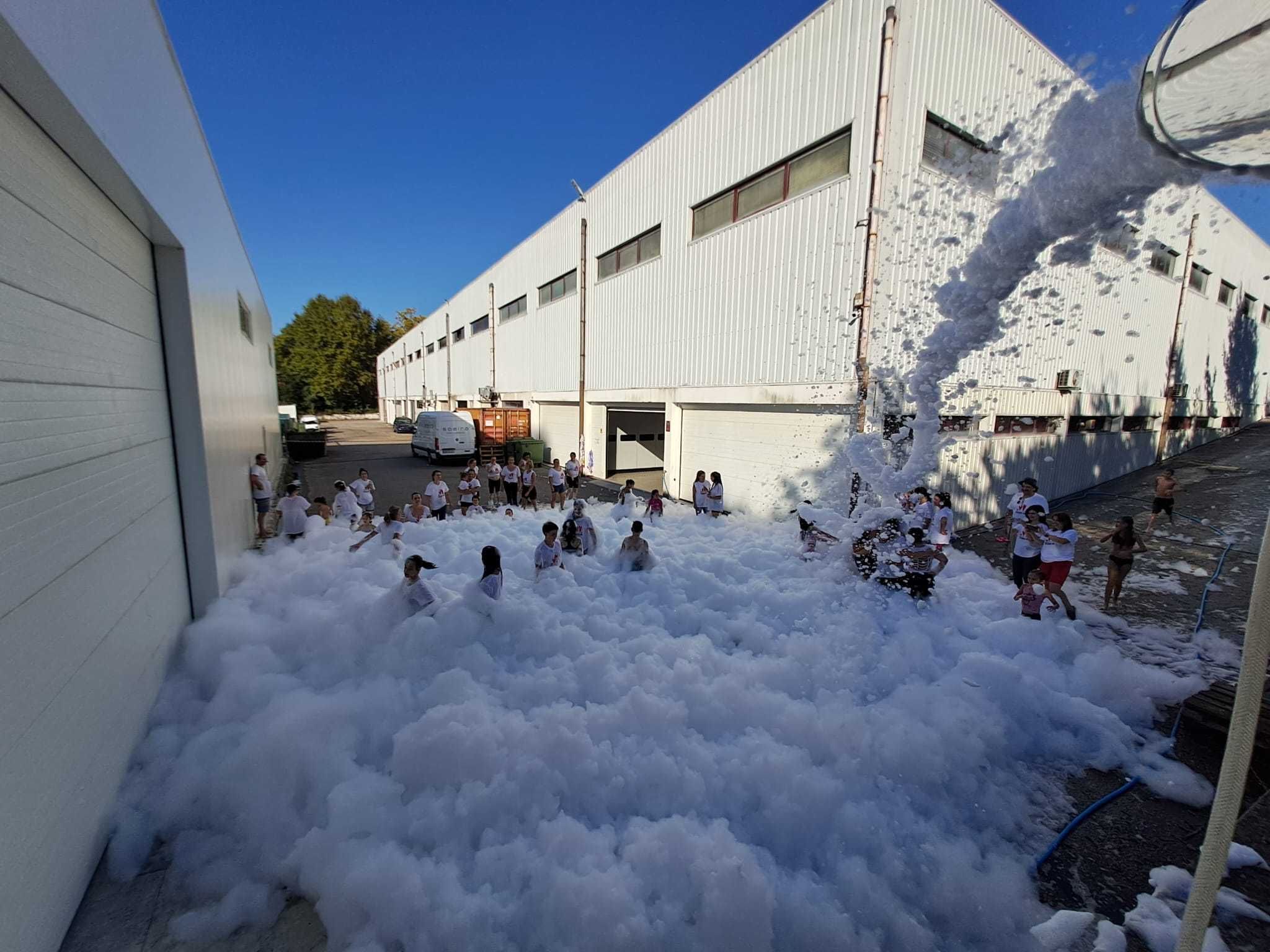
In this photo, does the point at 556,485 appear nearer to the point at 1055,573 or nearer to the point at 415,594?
the point at 415,594

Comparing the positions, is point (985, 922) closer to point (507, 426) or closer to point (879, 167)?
point (879, 167)

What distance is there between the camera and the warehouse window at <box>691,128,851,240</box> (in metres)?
9.81

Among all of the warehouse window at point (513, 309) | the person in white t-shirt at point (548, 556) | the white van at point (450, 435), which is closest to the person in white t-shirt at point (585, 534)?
the person in white t-shirt at point (548, 556)

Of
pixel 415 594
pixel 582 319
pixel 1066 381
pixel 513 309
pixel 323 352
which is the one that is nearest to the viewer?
pixel 415 594

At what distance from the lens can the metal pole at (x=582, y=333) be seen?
17.9m

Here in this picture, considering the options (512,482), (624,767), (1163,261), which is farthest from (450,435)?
(1163,261)

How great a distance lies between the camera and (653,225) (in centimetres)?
1466

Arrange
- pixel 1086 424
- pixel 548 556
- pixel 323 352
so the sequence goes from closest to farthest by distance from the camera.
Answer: pixel 548 556 → pixel 1086 424 → pixel 323 352

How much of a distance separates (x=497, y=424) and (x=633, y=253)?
30.8 ft

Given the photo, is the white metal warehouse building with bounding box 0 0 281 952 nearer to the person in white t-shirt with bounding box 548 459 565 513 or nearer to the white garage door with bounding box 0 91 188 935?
the white garage door with bounding box 0 91 188 935

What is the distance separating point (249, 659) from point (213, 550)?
1.57 m

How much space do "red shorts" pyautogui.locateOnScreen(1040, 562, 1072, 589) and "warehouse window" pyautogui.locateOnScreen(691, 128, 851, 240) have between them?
7.58 metres

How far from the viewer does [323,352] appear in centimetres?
5466

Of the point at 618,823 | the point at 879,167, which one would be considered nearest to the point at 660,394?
the point at 879,167
